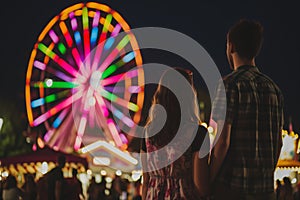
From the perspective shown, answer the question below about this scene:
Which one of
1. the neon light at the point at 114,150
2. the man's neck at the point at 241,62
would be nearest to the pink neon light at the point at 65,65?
the neon light at the point at 114,150

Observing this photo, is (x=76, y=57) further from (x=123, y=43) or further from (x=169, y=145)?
(x=169, y=145)

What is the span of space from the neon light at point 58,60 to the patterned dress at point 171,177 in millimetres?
23072

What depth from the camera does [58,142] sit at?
31062 mm

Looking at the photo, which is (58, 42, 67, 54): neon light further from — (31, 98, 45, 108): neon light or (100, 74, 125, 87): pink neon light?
(100, 74, 125, 87): pink neon light

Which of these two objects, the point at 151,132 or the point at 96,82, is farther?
the point at 96,82

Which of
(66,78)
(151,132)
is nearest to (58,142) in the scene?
(66,78)

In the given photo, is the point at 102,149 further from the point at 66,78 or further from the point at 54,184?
the point at 54,184

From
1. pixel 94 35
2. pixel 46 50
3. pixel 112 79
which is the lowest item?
pixel 112 79

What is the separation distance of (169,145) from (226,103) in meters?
1.01

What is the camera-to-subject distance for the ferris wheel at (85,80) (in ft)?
87.2

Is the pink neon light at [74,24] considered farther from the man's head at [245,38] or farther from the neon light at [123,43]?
the man's head at [245,38]

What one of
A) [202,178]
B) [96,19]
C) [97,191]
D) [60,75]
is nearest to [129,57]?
[60,75]

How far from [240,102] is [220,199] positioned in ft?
1.75

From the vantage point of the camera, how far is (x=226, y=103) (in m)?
3.46
